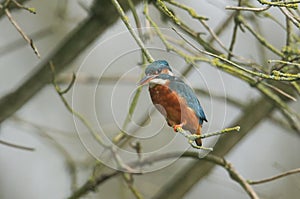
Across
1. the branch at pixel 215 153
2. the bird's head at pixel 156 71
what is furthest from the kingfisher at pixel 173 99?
the branch at pixel 215 153

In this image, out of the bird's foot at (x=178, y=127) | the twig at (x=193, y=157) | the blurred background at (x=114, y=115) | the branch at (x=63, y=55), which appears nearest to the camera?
the bird's foot at (x=178, y=127)

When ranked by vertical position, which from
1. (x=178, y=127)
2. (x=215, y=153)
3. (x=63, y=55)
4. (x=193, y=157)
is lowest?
(x=215, y=153)

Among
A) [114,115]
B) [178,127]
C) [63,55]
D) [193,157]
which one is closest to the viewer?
[178,127]

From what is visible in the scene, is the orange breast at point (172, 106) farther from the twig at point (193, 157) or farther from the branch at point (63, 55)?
the branch at point (63, 55)

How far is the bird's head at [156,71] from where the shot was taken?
24.1 inches

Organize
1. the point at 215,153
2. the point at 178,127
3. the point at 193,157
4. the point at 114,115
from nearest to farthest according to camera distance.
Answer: the point at 178,127, the point at 114,115, the point at 193,157, the point at 215,153

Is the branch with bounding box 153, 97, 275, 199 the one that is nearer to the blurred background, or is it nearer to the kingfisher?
the blurred background

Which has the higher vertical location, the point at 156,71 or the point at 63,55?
the point at 156,71

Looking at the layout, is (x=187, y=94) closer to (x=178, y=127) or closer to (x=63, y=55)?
(x=178, y=127)

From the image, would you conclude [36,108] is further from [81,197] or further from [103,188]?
[81,197]

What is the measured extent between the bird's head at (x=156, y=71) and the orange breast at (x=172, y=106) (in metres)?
0.01

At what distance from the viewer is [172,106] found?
1.96 feet

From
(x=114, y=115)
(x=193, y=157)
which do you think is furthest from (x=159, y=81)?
(x=193, y=157)

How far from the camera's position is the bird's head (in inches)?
24.1
